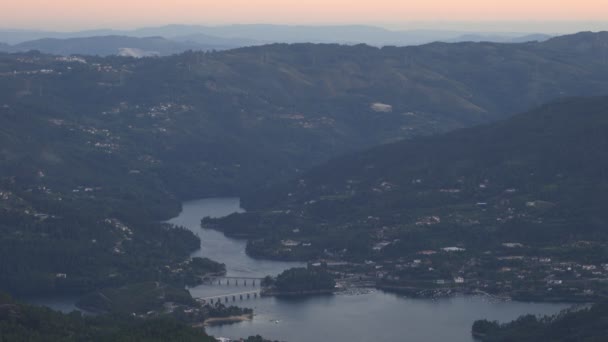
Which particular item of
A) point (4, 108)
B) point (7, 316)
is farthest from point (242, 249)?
point (4, 108)

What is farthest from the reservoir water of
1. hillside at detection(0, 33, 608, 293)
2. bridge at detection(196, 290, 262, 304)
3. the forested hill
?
hillside at detection(0, 33, 608, 293)

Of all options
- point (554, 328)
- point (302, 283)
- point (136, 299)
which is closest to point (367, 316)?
point (302, 283)

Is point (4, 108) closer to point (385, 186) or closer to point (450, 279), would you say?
point (385, 186)

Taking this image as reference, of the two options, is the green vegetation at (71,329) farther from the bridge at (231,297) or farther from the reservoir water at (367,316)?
the bridge at (231,297)

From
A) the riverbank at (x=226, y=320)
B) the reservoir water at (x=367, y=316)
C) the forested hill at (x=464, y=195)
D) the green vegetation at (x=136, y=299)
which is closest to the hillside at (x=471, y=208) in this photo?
the forested hill at (x=464, y=195)

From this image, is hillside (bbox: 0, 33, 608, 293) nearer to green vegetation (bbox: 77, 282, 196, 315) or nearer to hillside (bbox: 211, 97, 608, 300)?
green vegetation (bbox: 77, 282, 196, 315)

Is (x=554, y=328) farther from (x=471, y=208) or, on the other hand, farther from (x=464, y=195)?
(x=464, y=195)
